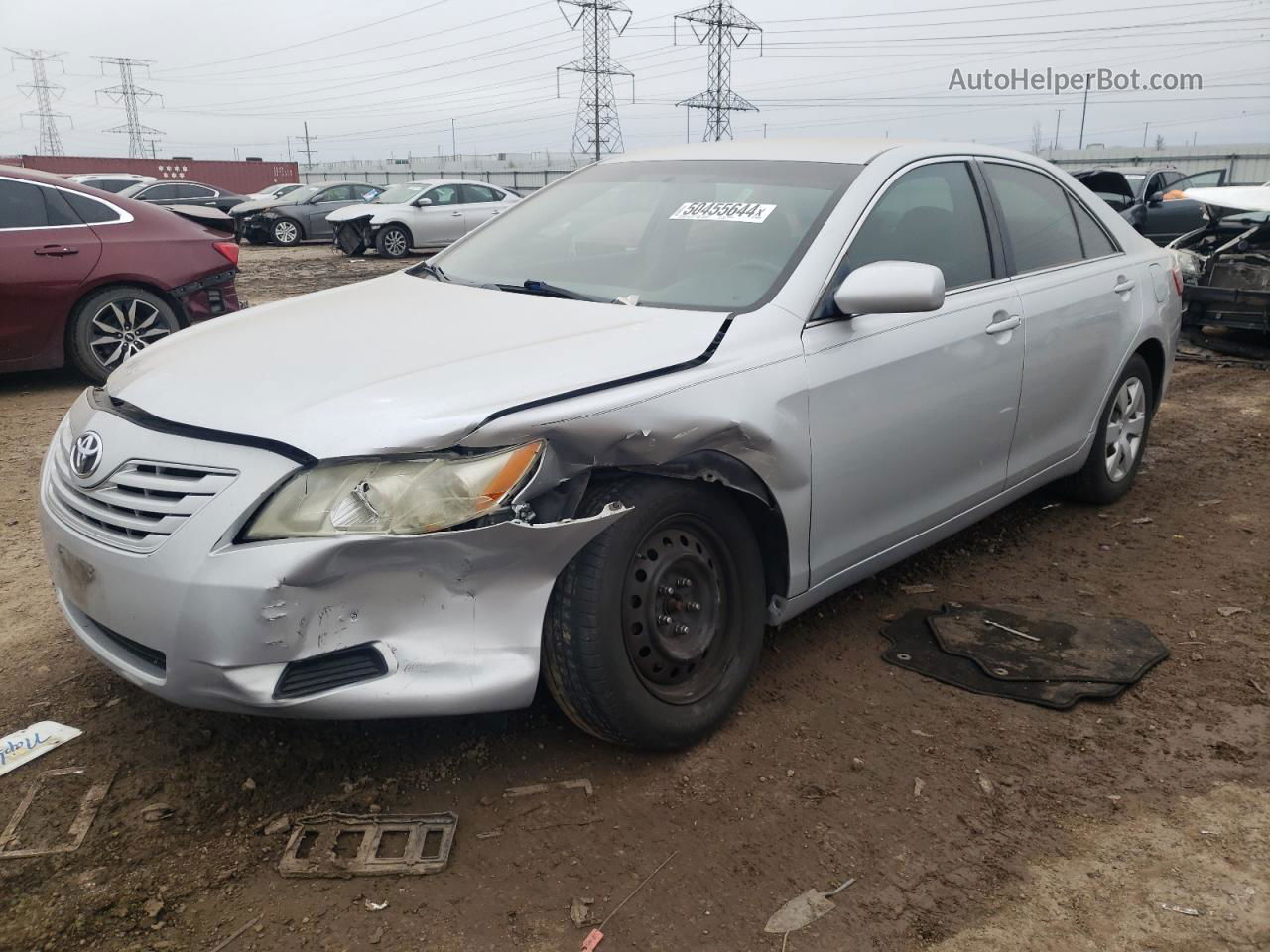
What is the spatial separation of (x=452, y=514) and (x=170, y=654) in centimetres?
71

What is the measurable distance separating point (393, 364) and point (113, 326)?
5.74m

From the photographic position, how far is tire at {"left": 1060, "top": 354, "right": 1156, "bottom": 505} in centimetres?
468

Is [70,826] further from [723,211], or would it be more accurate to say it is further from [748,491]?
[723,211]

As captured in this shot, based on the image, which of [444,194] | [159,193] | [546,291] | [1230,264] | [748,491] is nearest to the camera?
[748,491]

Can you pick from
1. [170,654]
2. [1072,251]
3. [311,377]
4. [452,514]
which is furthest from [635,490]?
[1072,251]

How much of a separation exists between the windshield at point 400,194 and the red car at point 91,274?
11659 millimetres

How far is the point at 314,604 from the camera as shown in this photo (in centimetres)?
224

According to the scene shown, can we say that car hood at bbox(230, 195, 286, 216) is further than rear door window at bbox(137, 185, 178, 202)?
Yes

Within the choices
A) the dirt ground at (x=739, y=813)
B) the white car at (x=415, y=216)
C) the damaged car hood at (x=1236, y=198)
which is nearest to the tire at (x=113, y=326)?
the dirt ground at (x=739, y=813)

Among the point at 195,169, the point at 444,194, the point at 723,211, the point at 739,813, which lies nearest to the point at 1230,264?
the point at 723,211

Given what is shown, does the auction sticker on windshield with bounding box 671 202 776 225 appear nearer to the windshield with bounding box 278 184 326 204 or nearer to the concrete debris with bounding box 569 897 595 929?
the concrete debris with bounding box 569 897 595 929

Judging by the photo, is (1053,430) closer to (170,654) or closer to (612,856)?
(612,856)

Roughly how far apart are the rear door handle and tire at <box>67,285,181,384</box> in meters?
5.94

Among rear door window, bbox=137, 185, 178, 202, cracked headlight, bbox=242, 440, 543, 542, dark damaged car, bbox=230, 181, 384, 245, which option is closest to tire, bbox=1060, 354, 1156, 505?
cracked headlight, bbox=242, 440, 543, 542
